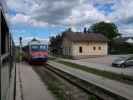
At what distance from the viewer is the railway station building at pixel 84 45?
6109 centimetres

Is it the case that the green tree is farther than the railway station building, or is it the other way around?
the green tree

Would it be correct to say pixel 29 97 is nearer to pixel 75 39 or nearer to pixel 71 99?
pixel 71 99

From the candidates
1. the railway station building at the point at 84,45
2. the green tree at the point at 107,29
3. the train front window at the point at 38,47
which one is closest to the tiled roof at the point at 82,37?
the railway station building at the point at 84,45

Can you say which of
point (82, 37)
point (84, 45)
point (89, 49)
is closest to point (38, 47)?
point (84, 45)

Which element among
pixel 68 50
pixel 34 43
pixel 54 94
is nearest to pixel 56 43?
pixel 68 50

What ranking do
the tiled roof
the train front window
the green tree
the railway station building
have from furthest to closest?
the green tree → the tiled roof → the railway station building → the train front window

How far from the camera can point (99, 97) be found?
35.4ft

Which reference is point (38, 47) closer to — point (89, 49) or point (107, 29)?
point (89, 49)

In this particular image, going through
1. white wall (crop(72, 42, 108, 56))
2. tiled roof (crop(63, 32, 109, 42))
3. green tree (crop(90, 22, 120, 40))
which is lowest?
white wall (crop(72, 42, 108, 56))

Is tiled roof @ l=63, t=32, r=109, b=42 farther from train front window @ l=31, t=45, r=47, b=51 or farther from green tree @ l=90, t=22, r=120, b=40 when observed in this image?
green tree @ l=90, t=22, r=120, b=40

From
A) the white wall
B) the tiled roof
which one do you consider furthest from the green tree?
the white wall

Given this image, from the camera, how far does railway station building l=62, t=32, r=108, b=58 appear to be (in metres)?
61.1

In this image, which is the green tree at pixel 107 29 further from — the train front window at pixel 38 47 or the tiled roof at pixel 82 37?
the train front window at pixel 38 47

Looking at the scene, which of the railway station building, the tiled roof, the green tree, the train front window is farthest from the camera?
the green tree
